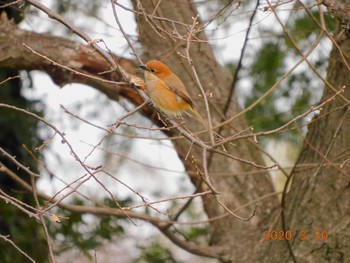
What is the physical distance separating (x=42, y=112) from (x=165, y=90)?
96.9 inches

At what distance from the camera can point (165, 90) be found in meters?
4.61

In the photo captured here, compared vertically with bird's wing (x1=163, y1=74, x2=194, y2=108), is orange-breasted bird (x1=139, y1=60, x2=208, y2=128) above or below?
below

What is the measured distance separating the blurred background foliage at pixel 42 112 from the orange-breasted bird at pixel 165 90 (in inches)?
57.0

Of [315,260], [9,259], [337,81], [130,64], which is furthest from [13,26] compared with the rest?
[315,260]

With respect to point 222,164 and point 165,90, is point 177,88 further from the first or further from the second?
point 222,164

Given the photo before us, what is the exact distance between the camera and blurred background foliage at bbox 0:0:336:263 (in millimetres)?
6473

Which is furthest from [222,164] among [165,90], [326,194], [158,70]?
[158,70]

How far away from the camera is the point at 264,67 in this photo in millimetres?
7445

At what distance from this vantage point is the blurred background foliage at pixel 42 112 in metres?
6.47

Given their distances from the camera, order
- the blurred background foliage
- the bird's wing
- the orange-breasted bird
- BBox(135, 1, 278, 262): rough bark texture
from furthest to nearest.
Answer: the blurred background foliage → BBox(135, 1, 278, 262): rough bark texture → the bird's wing → the orange-breasted bird

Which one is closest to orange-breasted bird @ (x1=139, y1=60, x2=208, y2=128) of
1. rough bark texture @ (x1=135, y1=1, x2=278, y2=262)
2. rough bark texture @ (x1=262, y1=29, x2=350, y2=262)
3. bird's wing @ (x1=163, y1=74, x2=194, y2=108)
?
bird's wing @ (x1=163, y1=74, x2=194, y2=108)

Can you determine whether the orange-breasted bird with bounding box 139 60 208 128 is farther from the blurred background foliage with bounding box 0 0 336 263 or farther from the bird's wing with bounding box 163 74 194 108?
the blurred background foliage with bounding box 0 0 336 263

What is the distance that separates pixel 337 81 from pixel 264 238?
4.08 feet

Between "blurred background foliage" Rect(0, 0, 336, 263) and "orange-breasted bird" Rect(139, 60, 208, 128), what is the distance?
1.45 m
